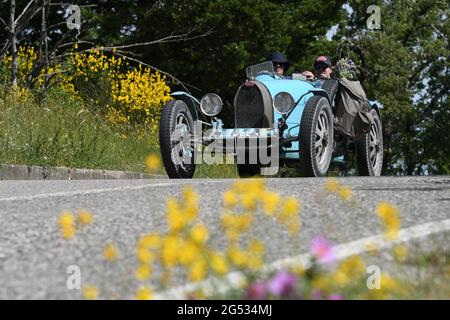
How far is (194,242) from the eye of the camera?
4082 millimetres

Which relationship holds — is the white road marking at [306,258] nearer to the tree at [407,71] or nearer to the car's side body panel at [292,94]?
the car's side body panel at [292,94]

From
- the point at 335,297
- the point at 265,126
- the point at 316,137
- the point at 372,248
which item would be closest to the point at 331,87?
the point at 316,137

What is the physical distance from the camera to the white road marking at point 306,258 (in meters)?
3.88

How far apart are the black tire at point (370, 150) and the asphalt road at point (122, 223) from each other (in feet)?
14.7

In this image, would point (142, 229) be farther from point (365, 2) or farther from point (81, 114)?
point (365, 2)

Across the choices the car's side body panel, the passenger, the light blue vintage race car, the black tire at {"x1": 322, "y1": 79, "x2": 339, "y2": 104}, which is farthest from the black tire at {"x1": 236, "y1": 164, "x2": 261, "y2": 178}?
the passenger

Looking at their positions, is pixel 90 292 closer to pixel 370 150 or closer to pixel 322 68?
pixel 322 68

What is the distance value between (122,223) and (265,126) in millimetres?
5645

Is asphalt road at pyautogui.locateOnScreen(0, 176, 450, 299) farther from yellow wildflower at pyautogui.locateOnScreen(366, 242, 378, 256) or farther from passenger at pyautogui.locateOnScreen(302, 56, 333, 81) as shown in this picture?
passenger at pyautogui.locateOnScreen(302, 56, 333, 81)

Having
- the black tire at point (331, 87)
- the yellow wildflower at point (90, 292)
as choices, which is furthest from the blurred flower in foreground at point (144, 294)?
the black tire at point (331, 87)

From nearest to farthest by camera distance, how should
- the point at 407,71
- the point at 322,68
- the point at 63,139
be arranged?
1. the point at 322,68
2. the point at 63,139
3. the point at 407,71

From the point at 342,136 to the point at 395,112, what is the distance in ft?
91.2

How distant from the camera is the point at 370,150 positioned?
13281mm

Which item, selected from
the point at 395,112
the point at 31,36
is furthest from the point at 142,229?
the point at 395,112
